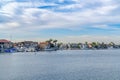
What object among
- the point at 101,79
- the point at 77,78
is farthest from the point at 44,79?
the point at 101,79

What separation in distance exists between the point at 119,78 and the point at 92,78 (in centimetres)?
491

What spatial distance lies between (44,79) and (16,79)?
16.7ft

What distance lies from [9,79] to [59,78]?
919 centimetres

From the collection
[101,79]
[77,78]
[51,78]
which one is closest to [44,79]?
[51,78]

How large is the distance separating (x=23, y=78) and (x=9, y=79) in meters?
2.73

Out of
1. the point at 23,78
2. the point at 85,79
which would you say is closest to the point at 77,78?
the point at 85,79

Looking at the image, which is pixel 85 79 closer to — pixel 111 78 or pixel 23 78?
pixel 111 78

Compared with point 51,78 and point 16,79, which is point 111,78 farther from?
point 16,79

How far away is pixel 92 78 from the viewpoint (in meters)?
57.2

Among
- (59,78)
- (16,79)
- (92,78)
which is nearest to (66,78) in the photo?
(59,78)

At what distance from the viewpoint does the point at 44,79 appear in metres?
56.6

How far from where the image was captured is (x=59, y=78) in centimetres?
5766

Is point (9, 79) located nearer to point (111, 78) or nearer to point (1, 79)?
point (1, 79)

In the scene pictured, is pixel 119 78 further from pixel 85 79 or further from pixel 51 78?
pixel 51 78
